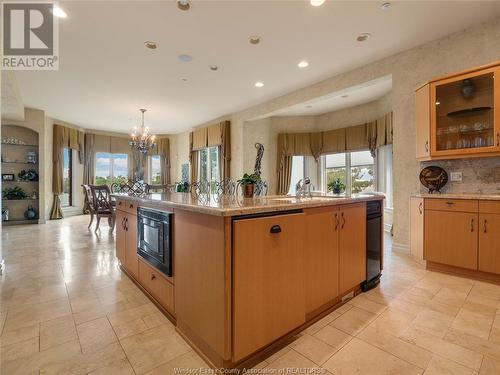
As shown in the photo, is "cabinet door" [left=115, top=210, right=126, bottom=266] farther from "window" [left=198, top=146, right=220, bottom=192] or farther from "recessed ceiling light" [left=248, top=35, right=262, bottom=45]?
"window" [left=198, top=146, right=220, bottom=192]

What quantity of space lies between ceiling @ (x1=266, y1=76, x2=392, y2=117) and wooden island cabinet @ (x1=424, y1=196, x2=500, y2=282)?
7.17 feet

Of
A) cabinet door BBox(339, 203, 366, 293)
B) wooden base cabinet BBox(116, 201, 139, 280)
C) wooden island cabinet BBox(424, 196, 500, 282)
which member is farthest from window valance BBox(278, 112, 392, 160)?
wooden base cabinet BBox(116, 201, 139, 280)

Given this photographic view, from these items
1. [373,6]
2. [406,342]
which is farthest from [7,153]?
[406,342]

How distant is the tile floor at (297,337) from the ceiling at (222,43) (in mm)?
2967

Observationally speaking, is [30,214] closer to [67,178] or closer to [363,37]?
[67,178]

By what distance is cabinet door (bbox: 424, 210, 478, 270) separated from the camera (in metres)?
2.70

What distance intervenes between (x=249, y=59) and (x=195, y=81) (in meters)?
1.33

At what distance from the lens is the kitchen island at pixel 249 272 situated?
1.31 metres

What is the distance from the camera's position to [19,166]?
6.53 m

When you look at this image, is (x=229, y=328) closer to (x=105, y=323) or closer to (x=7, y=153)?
(x=105, y=323)

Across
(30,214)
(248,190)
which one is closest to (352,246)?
(248,190)

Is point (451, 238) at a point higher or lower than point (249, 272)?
lower

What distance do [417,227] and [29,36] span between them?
5.51 m

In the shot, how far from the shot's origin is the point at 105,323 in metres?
1.88
